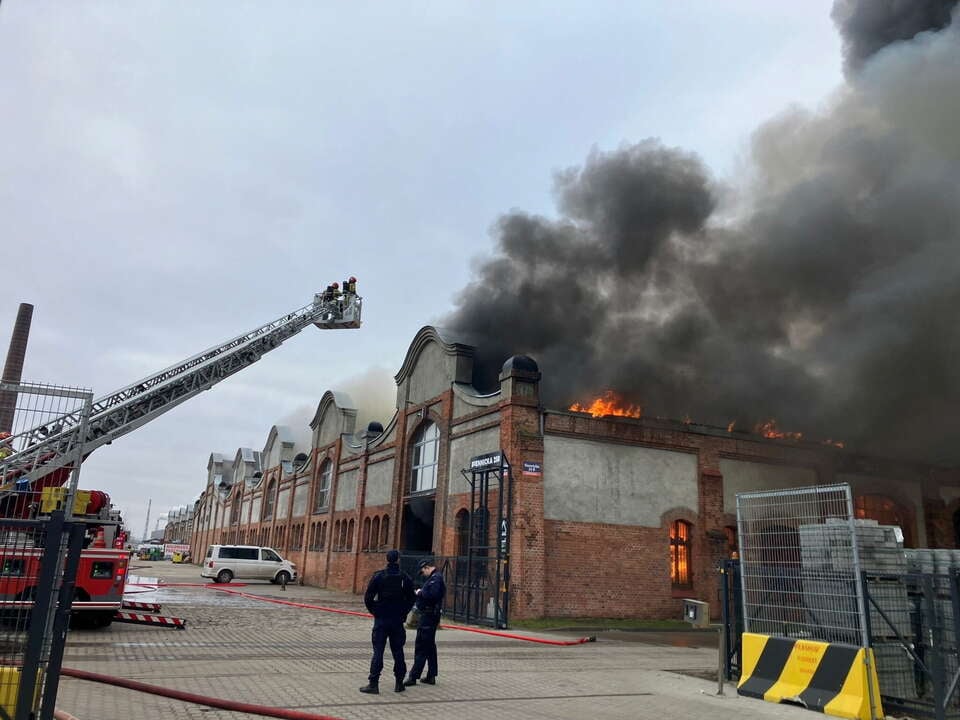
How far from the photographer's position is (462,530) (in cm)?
2017

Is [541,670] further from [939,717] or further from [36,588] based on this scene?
[36,588]

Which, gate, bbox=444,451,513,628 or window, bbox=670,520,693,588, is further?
window, bbox=670,520,693,588

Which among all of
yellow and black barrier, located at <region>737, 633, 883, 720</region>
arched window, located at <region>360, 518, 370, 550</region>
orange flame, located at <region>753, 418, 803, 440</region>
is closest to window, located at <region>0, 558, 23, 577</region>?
yellow and black barrier, located at <region>737, 633, 883, 720</region>

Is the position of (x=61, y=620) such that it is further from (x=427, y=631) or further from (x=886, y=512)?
(x=886, y=512)

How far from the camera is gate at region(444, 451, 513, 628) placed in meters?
16.7

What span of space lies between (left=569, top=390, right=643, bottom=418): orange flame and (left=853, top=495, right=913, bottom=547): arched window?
8.37 meters

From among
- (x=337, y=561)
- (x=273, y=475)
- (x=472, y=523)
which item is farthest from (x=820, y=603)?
(x=273, y=475)

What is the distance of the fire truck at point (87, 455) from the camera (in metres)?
5.30

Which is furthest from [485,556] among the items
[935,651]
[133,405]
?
[935,651]

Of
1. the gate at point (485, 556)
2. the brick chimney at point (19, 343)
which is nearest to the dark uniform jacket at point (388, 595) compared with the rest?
the gate at point (485, 556)

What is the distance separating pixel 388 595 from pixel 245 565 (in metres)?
26.9

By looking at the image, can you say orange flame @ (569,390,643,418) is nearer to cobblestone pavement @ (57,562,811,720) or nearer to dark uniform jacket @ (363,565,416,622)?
cobblestone pavement @ (57,562,811,720)

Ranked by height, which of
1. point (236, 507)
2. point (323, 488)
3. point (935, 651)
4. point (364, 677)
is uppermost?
point (323, 488)

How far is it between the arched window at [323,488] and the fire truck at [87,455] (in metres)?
13.2
